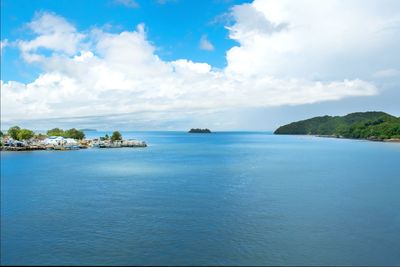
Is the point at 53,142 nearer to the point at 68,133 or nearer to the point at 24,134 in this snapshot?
the point at 24,134

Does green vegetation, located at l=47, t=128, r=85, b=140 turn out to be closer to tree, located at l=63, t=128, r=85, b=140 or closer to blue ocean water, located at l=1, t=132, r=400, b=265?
tree, located at l=63, t=128, r=85, b=140

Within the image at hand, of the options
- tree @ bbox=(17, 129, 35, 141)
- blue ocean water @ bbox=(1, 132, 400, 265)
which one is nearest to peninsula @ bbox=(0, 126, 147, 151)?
tree @ bbox=(17, 129, 35, 141)

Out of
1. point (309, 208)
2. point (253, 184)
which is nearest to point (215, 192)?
point (253, 184)

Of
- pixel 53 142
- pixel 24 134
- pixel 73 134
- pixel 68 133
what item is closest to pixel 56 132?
pixel 68 133

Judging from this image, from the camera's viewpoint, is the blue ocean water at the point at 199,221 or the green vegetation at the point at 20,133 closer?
the blue ocean water at the point at 199,221

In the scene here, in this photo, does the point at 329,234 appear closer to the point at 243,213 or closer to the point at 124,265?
the point at 243,213

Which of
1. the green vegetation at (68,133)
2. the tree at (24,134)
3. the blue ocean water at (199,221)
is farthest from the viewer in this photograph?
the green vegetation at (68,133)

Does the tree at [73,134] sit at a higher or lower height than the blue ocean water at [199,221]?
higher

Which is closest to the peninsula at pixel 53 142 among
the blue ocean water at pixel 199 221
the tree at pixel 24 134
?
the tree at pixel 24 134

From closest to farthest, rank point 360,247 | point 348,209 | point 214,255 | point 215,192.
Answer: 1. point 214,255
2. point 360,247
3. point 348,209
4. point 215,192

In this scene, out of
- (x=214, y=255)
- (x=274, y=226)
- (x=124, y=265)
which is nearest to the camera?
(x=124, y=265)

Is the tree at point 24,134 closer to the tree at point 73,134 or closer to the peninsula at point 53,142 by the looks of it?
the peninsula at point 53,142
